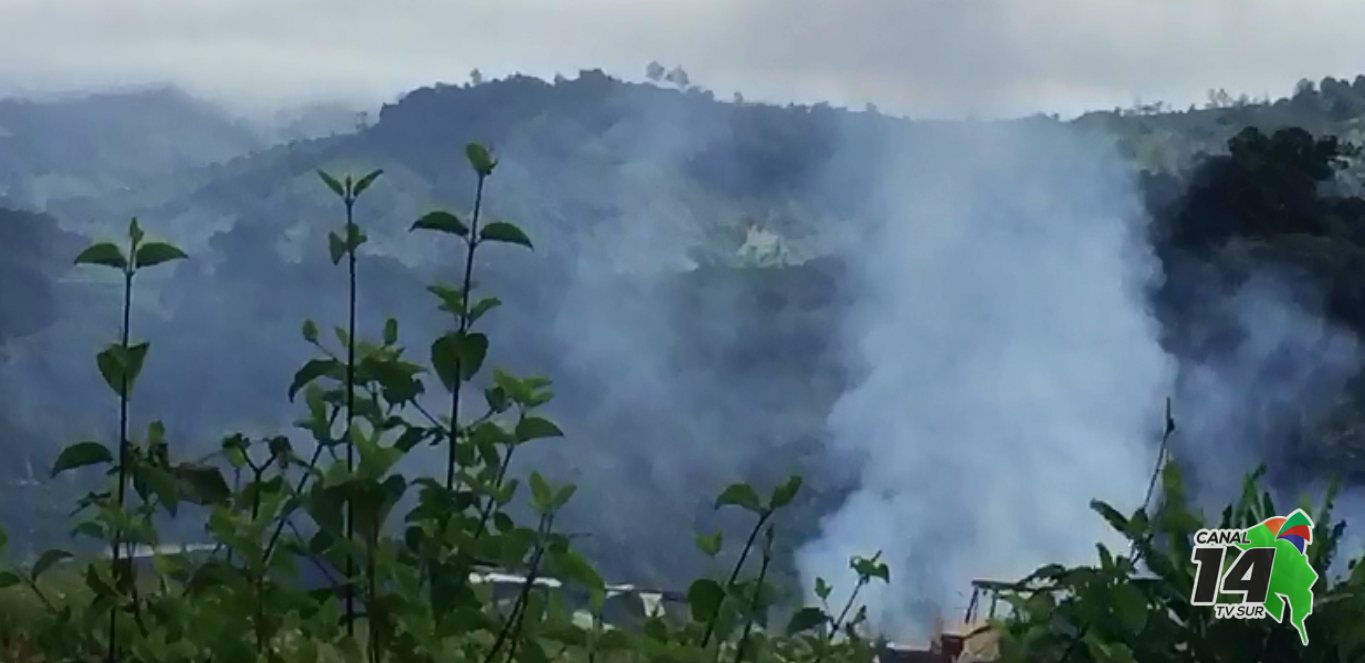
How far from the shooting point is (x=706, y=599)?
82 centimetres

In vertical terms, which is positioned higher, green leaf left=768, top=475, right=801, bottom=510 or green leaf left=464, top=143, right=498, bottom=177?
green leaf left=464, top=143, right=498, bottom=177

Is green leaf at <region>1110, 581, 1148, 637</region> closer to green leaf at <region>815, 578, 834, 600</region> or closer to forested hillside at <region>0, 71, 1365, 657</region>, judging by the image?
green leaf at <region>815, 578, 834, 600</region>

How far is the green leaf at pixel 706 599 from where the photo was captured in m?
0.82

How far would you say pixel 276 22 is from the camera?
5.01ft

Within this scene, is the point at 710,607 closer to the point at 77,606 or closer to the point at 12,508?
the point at 77,606

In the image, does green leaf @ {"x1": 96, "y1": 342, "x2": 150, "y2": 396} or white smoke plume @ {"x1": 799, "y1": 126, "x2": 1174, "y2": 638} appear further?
white smoke plume @ {"x1": 799, "y1": 126, "x2": 1174, "y2": 638}

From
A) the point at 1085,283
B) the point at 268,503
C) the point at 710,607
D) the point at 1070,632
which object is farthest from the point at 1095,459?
the point at 268,503

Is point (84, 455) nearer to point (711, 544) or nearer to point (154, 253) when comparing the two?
point (154, 253)

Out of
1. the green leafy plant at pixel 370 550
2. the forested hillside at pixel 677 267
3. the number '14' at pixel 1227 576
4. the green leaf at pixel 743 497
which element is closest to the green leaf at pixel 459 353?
the green leafy plant at pixel 370 550

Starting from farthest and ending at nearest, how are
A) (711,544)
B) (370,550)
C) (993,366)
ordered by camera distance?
1. (993,366)
2. (711,544)
3. (370,550)

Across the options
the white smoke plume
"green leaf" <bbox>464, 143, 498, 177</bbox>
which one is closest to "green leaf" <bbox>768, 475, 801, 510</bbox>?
"green leaf" <bbox>464, 143, 498, 177</bbox>

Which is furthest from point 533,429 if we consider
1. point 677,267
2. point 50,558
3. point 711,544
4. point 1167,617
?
point 677,267

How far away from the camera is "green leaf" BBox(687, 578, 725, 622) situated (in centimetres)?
82

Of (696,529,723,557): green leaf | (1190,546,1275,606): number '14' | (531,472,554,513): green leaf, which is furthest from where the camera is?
(1190,546,1275,606): number '14'
